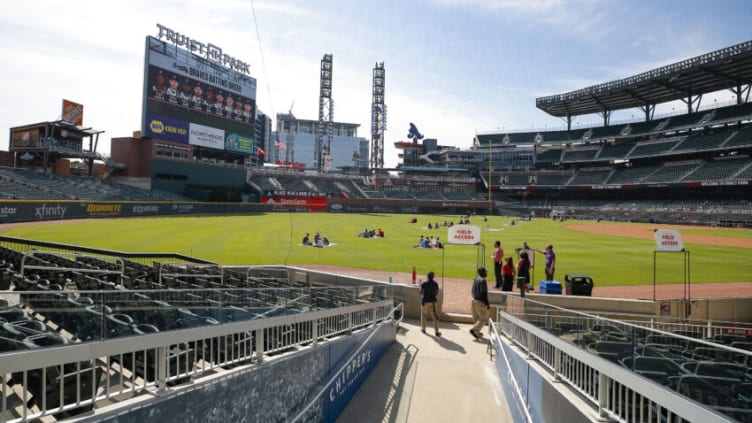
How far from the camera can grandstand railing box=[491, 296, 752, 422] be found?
2.97 metres

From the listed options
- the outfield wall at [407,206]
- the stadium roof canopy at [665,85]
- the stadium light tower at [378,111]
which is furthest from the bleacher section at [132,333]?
the stadium light tower at [378,111]

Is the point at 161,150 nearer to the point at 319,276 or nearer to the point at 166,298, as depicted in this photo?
the point at 319,276

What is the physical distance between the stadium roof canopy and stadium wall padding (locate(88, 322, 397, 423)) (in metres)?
76.1

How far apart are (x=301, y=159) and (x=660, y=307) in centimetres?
16914

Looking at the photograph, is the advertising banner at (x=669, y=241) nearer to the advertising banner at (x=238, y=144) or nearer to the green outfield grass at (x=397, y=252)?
the green outfield grass at (x=397, y=252)

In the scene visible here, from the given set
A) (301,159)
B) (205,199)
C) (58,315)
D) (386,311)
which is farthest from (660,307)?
(301,159)

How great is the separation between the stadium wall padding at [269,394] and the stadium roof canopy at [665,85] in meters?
76.1

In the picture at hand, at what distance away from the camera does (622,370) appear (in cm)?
365

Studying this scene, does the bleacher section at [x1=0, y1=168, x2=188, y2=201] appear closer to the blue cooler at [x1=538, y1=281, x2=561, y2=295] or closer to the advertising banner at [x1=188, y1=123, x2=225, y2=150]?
the advertising banner at [x1=188, y1=123, x2=225, y2=150]

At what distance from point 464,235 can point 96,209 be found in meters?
43.2

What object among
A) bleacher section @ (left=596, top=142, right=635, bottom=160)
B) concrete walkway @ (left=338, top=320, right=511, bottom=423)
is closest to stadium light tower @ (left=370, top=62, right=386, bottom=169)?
bleacher section @ (left=596, top=142, right=635, bottom=160)

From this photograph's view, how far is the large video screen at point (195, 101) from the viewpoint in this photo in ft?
193

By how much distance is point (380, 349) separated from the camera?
951 centimetres

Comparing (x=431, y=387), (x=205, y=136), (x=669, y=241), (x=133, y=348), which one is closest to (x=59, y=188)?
(x=205, y=136)
